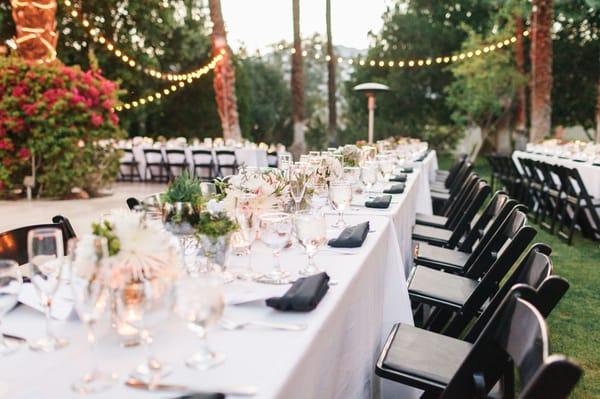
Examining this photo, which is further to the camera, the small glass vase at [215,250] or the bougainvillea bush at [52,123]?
the bougainvillea bush at [52,123]

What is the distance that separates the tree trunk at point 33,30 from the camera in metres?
9.72

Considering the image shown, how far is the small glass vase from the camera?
1779 mm

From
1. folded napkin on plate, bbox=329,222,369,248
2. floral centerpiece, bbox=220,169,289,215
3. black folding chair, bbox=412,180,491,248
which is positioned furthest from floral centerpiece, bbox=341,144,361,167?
folded napkin on plate, bbox=329,222,369,248

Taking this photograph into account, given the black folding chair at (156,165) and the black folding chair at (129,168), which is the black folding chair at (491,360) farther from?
the black folding chair at (129,168)

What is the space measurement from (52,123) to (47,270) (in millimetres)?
7855

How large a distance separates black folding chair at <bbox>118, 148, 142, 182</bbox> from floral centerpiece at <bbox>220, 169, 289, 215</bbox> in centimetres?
1074

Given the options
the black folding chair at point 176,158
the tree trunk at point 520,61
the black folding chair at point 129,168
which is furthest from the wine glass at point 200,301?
the tree trunk at point 520,61

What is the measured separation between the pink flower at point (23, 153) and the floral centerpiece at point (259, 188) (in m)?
6.77

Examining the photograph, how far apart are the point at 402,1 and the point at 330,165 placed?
1940 cm

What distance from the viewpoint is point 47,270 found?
1493 millimetres

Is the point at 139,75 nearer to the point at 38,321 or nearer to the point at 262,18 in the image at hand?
the point at 262,18

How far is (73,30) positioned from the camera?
17156mm

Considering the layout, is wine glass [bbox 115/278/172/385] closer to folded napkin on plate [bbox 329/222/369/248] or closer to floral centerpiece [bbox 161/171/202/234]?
floral centerpiece [bbox 161/171/202/234]

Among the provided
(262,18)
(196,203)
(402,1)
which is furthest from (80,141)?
(262,18)
